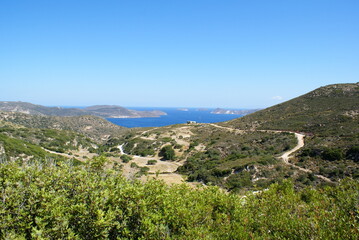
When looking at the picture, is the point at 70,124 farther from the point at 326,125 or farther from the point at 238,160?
the point at 326,125

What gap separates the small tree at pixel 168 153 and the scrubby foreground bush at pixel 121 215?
38.6 meters

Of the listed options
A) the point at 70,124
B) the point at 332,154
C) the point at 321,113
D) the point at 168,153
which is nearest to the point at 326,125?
the point at 321,113

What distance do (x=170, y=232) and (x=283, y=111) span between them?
256 ft

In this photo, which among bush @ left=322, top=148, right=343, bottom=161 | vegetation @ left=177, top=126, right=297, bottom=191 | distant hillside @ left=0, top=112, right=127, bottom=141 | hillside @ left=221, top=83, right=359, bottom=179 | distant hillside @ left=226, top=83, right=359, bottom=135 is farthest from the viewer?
distant hillside @ left=0, top=112, right=127, bottom=141

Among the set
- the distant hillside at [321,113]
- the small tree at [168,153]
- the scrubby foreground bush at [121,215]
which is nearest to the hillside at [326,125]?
the distant hillside at [321,113]

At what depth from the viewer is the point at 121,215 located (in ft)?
27.5

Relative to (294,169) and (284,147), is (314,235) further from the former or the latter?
(284,147)

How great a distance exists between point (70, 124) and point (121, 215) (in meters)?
97.5

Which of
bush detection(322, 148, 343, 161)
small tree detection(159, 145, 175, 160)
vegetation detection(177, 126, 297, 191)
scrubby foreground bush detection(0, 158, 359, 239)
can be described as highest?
scrubby foreground bush detection(0, 158, 359, 239)

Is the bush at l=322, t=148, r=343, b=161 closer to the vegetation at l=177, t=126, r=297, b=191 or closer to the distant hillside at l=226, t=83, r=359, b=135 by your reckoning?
the vegetation at l=177, t=126, r=297, b=191

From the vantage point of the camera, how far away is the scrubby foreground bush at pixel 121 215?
742cm

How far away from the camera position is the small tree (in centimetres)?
4963

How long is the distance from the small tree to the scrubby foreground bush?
38603 millimetres

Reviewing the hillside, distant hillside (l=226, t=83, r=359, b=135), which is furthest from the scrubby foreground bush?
distant hillside (l=226, t=83, r=359, b=135)
